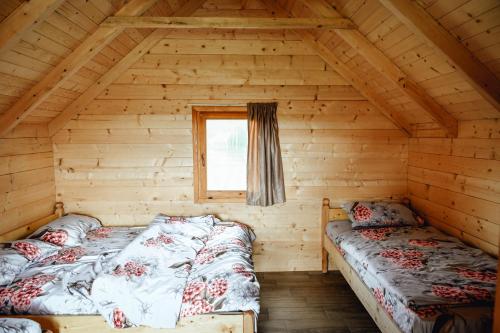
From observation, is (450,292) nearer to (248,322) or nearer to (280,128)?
(248,322)

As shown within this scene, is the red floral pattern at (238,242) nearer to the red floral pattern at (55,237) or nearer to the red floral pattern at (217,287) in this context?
the red floral pattern at (217,287)

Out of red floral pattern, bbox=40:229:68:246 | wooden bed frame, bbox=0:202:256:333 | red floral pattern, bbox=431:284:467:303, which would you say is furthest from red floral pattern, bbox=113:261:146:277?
red floral pattern, bbox=431:284:467:303

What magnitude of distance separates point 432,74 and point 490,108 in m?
0.47

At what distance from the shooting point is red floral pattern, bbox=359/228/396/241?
2688 mm

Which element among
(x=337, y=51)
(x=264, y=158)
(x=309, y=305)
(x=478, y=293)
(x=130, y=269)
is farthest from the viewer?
(x=264, y=158)

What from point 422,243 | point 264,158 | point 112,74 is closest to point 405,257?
point 422,243

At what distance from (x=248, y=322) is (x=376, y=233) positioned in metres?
1.56

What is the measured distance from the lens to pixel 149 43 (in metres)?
3.08

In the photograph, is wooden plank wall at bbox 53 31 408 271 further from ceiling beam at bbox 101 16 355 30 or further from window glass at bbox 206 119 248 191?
ceiling beam at bbox 101 16 355 30

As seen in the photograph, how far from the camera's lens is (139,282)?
196 cm

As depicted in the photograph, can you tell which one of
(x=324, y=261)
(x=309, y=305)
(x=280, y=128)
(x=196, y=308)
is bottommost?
(x=309, y=305)

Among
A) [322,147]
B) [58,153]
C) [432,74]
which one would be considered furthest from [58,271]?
[432,74]

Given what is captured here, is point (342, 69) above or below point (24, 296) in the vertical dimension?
above

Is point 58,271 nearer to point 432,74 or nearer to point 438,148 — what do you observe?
point 432,74
